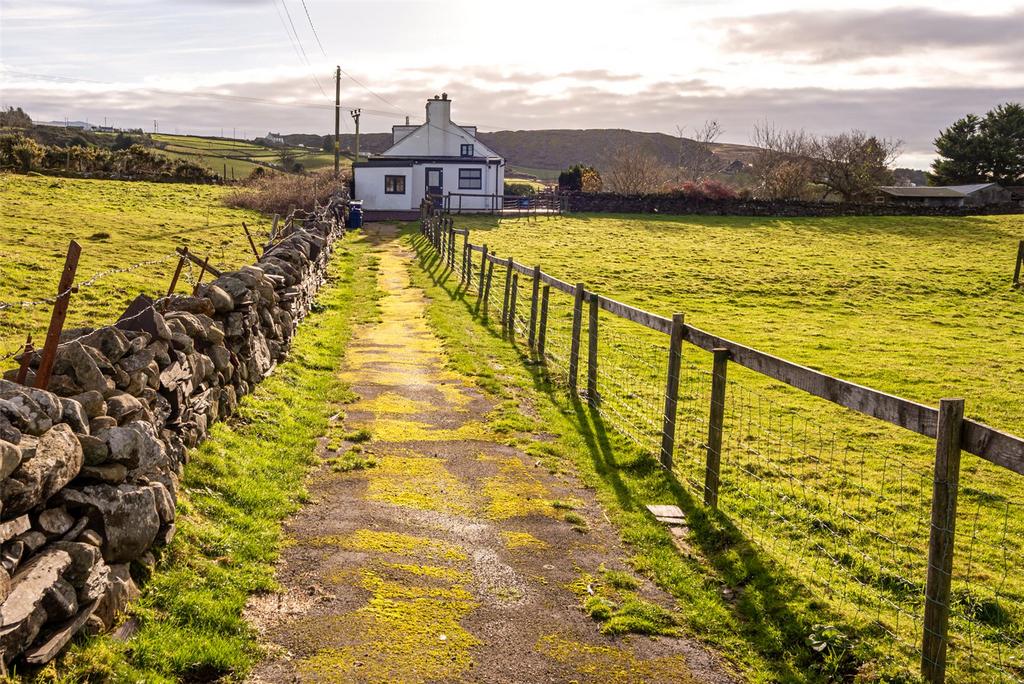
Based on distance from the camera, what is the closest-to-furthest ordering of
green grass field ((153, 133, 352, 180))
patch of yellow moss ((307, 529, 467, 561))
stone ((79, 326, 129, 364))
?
stone ((79, 326, 129, 364)) → patch of yellow moss ((307, 529, 467, 561)) → green grass field ((153, 133, 352, 180))

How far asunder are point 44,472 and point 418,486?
4448mm

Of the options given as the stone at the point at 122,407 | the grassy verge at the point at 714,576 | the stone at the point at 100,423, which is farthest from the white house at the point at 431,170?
the stone at the point at 100,423

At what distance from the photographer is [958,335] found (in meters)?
24.5

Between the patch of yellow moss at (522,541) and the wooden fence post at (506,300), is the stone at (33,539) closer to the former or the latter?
the patch of yellow moss at (522,541)

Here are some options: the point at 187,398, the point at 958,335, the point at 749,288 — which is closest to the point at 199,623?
the point at 187,398

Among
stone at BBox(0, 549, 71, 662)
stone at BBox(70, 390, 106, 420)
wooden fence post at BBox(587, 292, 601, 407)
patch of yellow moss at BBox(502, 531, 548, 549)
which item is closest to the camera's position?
stone at BBox(0, 549, 71, 662)

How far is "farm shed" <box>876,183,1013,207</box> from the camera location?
279ft

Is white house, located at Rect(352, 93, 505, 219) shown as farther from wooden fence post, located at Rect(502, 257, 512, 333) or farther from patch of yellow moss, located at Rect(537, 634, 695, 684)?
patch of yellow moss, located at Rect(537, 634, 695, 684)

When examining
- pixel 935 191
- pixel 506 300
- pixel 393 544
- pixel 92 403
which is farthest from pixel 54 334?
pixel 935 191

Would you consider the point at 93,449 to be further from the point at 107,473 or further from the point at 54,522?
the point at 54,522

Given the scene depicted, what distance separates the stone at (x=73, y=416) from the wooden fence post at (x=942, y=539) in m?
5.65

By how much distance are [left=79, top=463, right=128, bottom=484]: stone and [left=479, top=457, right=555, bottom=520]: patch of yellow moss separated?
138 inches

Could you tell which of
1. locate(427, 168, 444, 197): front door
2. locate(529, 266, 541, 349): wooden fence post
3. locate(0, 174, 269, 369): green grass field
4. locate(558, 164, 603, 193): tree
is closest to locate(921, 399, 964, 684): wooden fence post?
locate(0, 174, 269, 369): green grass field

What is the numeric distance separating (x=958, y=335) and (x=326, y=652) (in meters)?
23.1
